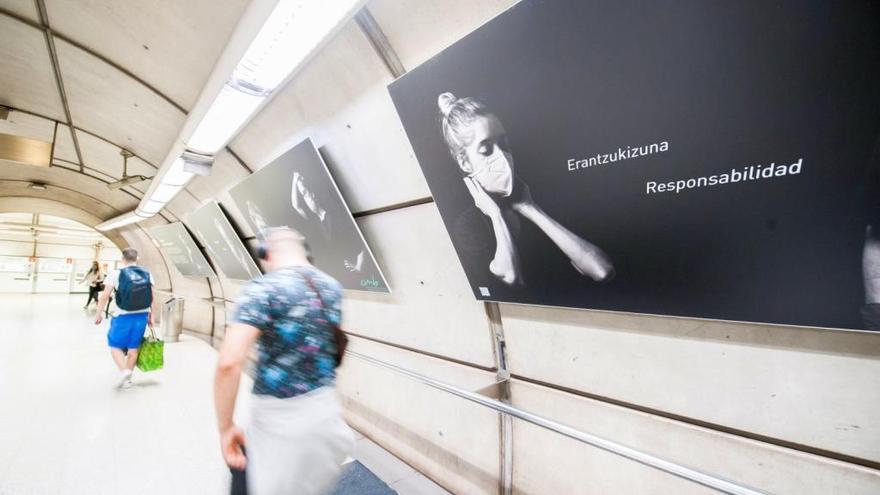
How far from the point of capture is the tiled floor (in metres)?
2.41

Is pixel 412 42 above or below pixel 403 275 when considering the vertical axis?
above

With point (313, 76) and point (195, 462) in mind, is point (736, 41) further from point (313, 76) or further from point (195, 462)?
point (195, 462)

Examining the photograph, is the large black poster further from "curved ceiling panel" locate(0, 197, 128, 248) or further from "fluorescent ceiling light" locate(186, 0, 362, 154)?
"curved ceiling panel" locate(0, 197, 128, 248)

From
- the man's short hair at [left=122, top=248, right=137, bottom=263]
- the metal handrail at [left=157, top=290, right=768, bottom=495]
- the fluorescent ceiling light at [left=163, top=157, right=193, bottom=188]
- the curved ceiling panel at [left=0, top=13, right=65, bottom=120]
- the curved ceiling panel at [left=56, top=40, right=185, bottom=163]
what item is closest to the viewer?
the metal handrail at [left=157, top=290, right=768, bottom=495]

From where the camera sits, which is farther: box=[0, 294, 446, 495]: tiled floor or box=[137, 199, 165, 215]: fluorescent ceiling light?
box=[137, 199, 165, 215]: fluorescent ceiling light

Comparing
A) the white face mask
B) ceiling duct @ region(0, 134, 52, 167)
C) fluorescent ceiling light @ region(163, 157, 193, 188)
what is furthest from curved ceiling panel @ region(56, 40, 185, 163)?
the white face mask

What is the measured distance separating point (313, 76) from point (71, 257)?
81.5 feet

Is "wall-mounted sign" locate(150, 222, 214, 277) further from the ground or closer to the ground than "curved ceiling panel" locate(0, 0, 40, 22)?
closer to the ground

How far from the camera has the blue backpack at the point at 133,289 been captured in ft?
13.2

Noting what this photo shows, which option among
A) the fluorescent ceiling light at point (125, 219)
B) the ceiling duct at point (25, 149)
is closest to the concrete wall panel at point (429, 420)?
the ceiling duct at point (25, 149)

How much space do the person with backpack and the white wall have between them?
2276 mm

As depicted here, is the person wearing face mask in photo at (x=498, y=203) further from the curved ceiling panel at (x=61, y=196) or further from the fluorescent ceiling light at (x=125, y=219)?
the curved ceiling panel at (x=61, y=196)

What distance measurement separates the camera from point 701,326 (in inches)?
52.8

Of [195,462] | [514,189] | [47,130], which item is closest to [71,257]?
[47,130]
